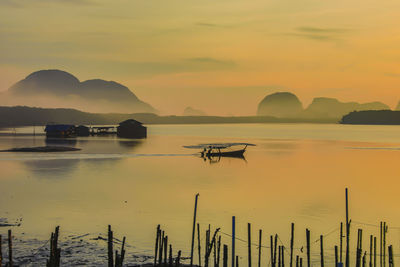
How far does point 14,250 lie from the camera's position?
25812mm

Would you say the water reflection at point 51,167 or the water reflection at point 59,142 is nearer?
the water reflection at point 51,167

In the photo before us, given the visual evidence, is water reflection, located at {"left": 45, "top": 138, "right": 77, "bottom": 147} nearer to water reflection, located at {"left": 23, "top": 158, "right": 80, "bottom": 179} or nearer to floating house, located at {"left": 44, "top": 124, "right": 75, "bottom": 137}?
floating house, located at {"left": 44, "top": 124, "right": 75, "bottom": 137}

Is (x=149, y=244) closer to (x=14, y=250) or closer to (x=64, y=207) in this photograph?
(x=14, y=250)

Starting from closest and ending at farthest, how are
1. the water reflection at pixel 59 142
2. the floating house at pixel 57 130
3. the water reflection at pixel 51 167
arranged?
1. the water reflection at pixel 51 167
2. the water reflection at pixel 59 142
3. the floating house at pixel 57 130

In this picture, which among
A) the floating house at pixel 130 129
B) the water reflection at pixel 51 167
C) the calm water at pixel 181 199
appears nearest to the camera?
the calm water at pixel 181 199

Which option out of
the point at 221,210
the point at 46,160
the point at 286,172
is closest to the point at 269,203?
the point at 221,210

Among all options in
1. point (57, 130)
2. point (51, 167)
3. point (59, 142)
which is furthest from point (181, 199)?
point (57, 130)

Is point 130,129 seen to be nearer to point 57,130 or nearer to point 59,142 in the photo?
point 57,130

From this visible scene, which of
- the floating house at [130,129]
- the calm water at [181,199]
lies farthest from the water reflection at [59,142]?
the calm water at [181,199]

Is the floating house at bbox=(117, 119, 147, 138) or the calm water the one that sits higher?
the floating house at bbox=(117, 119, 147, 138)

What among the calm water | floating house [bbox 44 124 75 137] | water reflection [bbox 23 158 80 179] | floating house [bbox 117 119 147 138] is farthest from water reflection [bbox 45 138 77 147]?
the calm water

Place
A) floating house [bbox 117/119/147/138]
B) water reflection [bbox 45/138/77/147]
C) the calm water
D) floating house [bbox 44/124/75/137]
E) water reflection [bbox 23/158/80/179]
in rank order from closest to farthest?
the calm water < water reflection [bbox 23/158/80/179] < water reflection [bbox 45/138/77/147] < floating house [bbox 117/119/147/138] < floating house [bbox 44/124/75/137]

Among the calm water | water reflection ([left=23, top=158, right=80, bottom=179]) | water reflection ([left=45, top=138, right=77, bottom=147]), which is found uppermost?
water reflection ([left=45, top=138, right=77, bottom=147])

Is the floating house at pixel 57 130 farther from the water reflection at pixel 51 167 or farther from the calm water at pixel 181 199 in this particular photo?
the calm water at pixel 181 199
